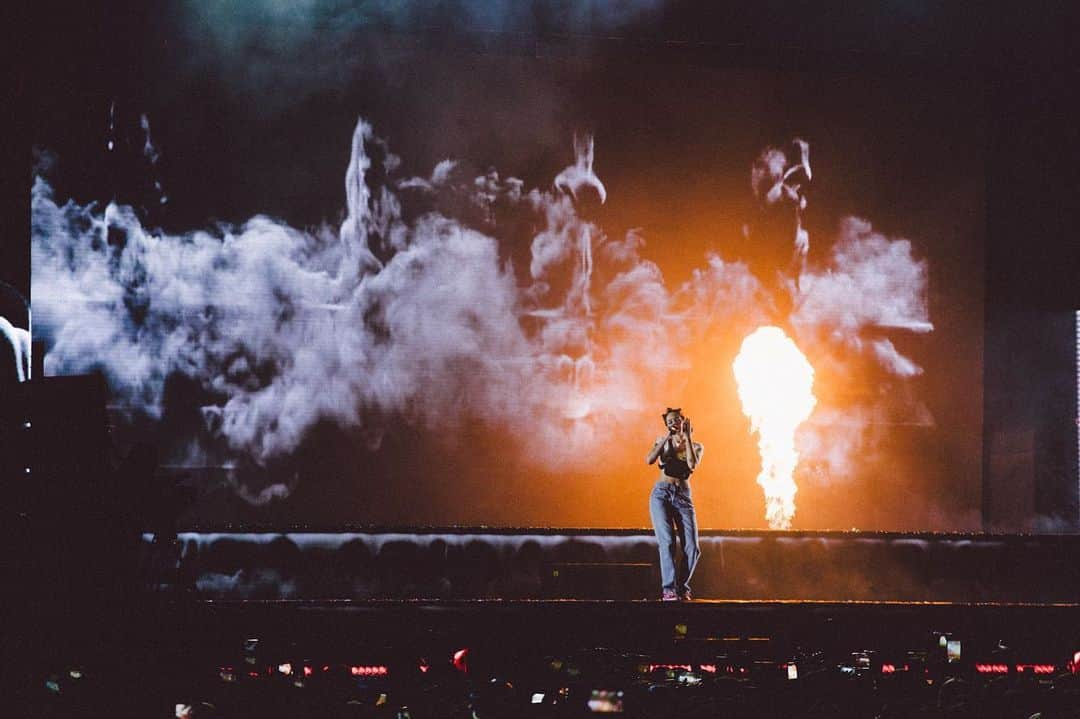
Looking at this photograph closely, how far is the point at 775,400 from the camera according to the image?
10703 mm

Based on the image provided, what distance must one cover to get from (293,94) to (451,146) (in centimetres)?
175

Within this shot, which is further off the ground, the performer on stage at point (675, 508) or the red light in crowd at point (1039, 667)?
the performer on stage at point (675, 508)

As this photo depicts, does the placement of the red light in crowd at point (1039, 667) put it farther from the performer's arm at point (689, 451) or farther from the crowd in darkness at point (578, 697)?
the performer's arm at point (689, 451)

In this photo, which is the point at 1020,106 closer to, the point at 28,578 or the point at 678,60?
the point at 678,60

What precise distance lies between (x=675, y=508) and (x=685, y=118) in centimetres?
473

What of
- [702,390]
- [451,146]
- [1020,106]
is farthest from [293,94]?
[1020,106]

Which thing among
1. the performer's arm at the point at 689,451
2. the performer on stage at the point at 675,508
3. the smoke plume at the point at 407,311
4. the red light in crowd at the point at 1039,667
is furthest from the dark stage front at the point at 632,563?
the red light in crowd at the point at 1039,667

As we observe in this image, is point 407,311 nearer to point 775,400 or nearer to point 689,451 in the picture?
point 689,451

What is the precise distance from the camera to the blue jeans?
779 centimetres

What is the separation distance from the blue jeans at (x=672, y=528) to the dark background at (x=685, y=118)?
11.0 ft

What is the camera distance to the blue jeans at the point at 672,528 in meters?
7.79

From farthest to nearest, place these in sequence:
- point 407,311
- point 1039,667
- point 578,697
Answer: point 407,311 → point 1039,667 → point 578,697

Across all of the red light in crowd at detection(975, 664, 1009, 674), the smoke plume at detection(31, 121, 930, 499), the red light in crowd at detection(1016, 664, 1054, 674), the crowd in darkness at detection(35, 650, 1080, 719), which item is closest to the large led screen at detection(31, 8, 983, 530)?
the smoke plume at detection(31, 121, 930, 499)

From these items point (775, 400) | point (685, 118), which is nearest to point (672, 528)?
point (775, 400)
